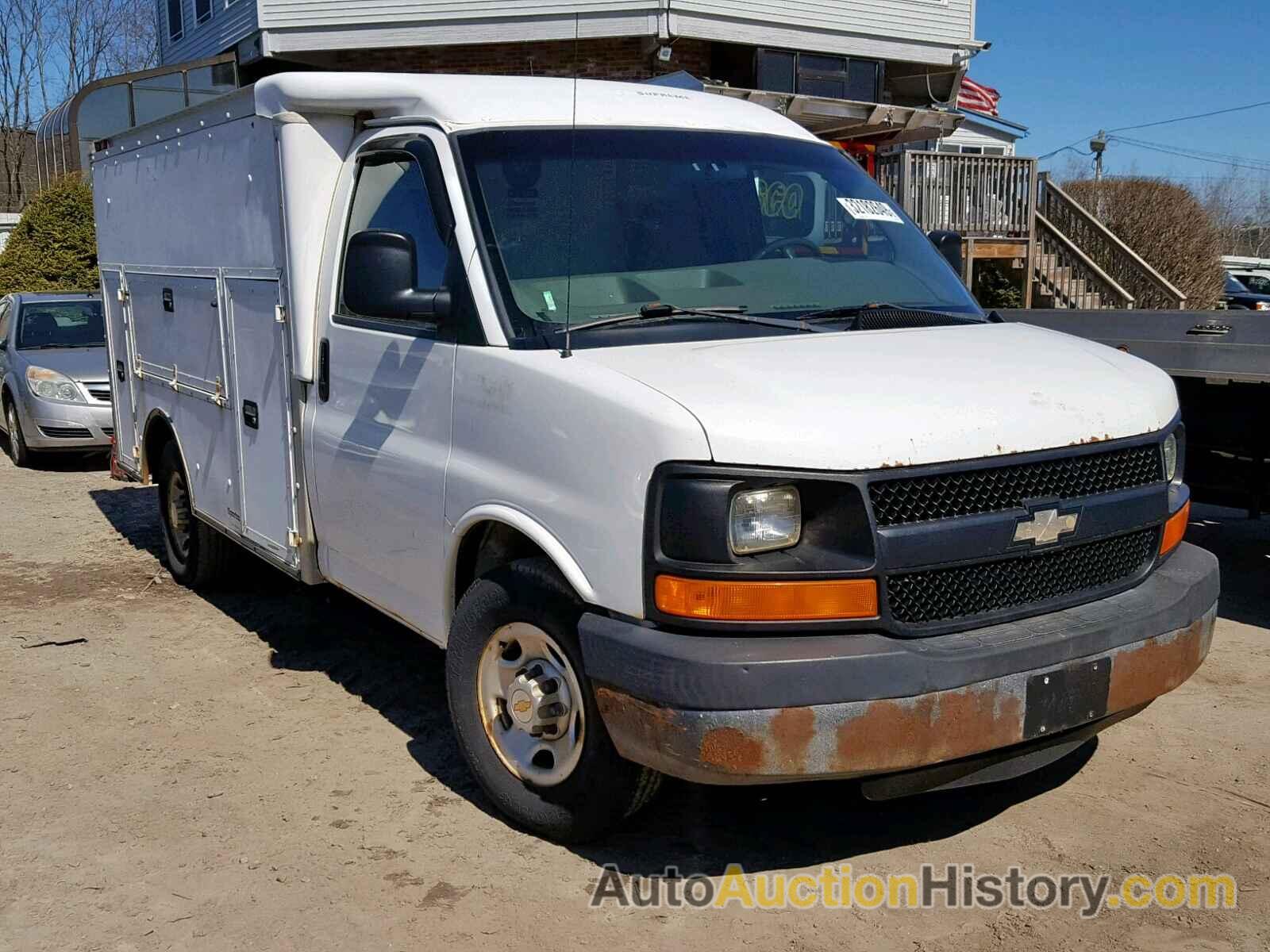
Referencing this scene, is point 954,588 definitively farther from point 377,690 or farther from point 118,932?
point 377,690

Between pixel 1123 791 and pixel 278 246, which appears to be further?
pixel 278 246

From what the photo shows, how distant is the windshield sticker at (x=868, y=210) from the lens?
193 inches

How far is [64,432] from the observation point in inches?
460

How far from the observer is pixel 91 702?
17.9 feet

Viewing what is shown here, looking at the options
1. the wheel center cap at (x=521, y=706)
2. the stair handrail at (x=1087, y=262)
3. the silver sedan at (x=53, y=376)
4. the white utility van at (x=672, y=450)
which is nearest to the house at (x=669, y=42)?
the stair handrail at (x=1087, y=262)

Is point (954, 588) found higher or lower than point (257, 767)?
higher

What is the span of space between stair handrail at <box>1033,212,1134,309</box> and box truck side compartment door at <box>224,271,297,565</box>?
15257 millimetres

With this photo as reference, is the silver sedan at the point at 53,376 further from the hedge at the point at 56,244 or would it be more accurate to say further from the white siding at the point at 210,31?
the white siding at the point at 210,31

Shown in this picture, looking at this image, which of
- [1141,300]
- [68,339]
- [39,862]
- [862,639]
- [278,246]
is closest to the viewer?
[862,639]

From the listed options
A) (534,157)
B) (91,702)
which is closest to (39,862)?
(91,702)

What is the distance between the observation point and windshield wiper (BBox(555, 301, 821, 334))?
396 cm

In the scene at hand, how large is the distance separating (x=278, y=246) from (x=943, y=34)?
19.9m

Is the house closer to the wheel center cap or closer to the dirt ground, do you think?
the dirt ground

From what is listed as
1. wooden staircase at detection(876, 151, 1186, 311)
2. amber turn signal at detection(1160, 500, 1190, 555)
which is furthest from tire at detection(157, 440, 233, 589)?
wooden staircase at detection(876, 151, 1186, 311)
